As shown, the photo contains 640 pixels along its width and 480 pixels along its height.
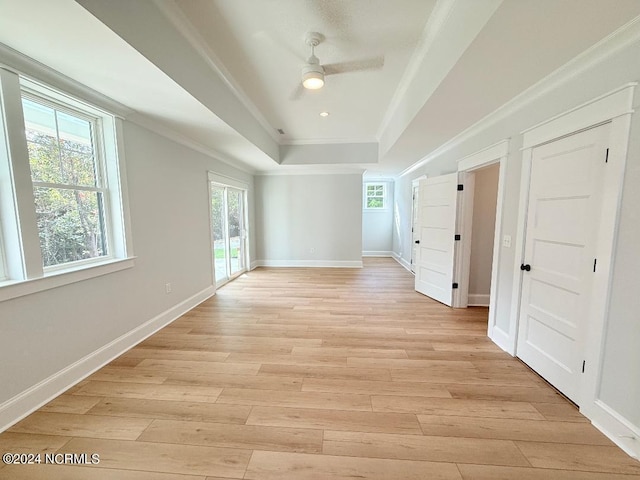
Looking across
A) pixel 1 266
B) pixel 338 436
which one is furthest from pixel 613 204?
pixel 1 266

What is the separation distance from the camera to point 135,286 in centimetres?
268

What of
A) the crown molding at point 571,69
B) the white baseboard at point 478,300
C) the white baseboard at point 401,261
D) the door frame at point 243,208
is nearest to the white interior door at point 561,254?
the crown molding at point 571,69

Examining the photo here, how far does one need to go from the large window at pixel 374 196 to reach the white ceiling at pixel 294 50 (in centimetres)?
448

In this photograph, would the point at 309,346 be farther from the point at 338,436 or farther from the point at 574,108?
the point at 574,108

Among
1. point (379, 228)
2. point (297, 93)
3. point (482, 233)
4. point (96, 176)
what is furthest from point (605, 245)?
point (379, 228)

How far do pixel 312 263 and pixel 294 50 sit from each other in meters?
4.94

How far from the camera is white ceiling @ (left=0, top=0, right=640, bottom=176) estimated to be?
1.36 meters

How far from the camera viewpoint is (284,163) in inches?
213

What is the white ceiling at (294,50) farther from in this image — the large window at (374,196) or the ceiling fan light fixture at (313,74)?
the large window at (374,196)

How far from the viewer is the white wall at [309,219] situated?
20.7 ft

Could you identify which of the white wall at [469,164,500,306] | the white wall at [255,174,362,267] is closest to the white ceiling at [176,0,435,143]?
the white wall at [469,164,500,306]

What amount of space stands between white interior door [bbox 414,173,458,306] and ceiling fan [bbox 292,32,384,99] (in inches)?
76.9

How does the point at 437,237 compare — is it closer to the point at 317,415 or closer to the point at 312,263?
the point at 317,415

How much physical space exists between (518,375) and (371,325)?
57.2 inches
